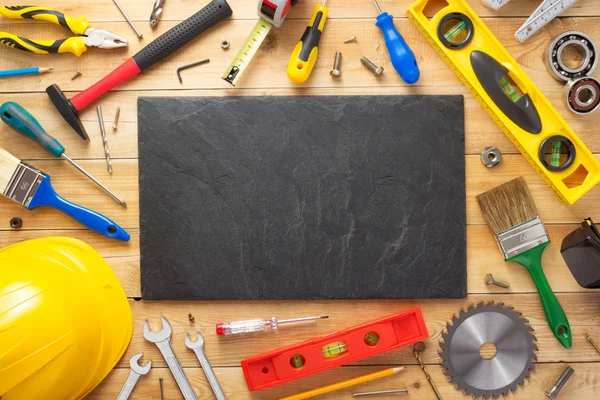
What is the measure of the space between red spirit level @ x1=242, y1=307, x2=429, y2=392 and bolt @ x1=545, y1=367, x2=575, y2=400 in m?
0.42

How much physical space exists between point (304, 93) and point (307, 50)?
13 cm

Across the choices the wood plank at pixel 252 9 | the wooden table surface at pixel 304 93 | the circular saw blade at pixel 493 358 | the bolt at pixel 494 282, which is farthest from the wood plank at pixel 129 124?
the circular saw blade at pixel 493 358

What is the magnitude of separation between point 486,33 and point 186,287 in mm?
1124

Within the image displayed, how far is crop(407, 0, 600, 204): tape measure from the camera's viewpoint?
4.83 ft

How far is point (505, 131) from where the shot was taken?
1.52m

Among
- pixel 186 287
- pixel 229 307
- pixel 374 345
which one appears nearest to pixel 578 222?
pixel 374 345

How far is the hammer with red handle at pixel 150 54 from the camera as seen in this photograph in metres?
1.49

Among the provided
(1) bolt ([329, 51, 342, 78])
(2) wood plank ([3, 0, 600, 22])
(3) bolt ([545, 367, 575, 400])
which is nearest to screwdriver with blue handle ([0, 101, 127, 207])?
(2) wood plank ([3, 0, 600, 22])

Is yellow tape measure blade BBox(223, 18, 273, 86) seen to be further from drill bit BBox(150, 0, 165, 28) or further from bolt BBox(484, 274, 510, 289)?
bolt BBox(484, 274, 510, 289)

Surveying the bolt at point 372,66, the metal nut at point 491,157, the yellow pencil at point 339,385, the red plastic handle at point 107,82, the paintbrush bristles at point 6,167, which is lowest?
the yellow pencil at point 339,385

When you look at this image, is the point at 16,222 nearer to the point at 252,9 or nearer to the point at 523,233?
the point at 252,9

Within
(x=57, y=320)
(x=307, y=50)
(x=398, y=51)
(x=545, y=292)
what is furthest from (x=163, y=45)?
(x=545, y=292)

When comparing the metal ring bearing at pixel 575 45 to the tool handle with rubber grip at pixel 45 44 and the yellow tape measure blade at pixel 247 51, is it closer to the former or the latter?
the yellow tape measure blade at pixel 247 51

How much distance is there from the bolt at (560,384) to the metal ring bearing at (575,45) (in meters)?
0.84
